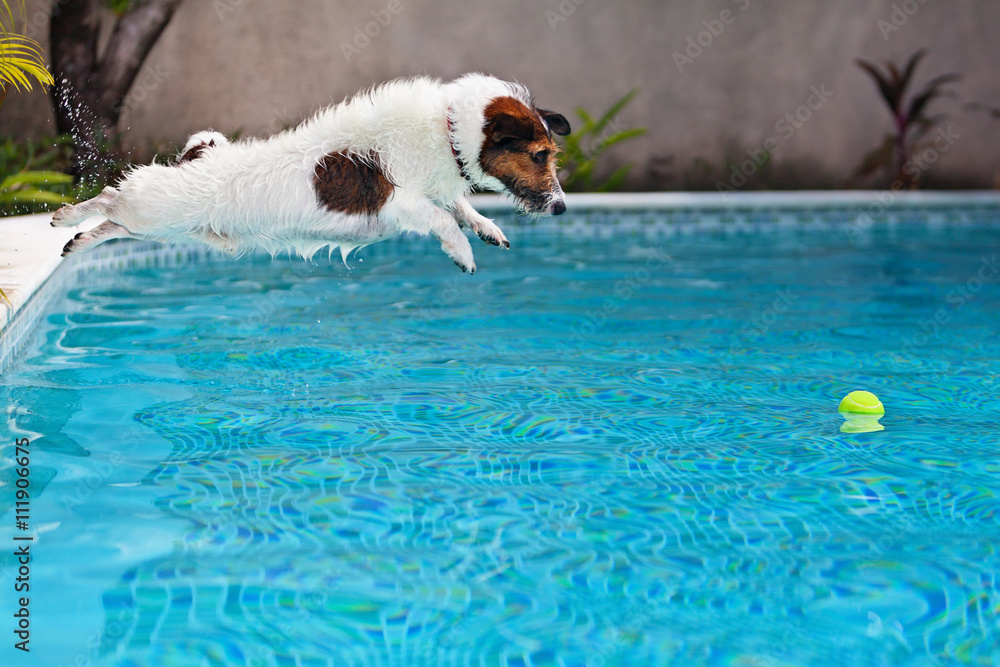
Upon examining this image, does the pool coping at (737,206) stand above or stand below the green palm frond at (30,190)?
below

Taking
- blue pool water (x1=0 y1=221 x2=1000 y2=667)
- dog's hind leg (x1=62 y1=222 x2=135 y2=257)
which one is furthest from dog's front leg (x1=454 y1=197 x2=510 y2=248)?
dog's hind leg (x1=62 y1=222 x2=135 y2=257)

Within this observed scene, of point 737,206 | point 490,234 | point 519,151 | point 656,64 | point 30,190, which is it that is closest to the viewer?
point 519,151

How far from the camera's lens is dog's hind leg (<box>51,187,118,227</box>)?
13.0 feet

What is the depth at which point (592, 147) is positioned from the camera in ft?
36.4

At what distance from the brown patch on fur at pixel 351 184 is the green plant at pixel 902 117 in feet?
28.9

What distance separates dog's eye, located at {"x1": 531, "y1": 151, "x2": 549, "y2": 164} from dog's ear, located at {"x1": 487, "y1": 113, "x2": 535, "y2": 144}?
0.35 feet

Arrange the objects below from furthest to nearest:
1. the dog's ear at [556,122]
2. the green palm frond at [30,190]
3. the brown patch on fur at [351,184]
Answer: the green palm frond at [30,190]
the dog's ear at [556,122]
the brown patch on fur at [351,184]

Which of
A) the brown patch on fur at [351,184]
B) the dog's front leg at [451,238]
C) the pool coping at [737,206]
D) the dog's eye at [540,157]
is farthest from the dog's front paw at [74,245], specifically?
the pool coping at [737,206]

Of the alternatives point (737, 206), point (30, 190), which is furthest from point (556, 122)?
point (737, 206)

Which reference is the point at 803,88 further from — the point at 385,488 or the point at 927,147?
the point at 385,488

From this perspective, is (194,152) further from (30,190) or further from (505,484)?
(30,190)

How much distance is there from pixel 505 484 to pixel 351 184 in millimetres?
1382

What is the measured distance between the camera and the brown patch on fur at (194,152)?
3.99 metres

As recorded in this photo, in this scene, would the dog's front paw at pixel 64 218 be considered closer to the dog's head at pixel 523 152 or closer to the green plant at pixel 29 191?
the dog's head at pixel 523 152
